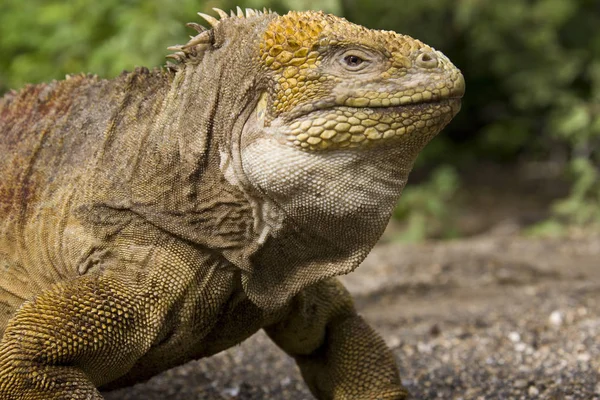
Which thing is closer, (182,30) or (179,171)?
(179,171)

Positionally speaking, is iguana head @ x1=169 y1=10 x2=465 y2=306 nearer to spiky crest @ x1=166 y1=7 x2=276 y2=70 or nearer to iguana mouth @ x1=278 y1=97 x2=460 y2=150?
iguana mouth @ x1=278 y1=97 x2=460 y2=150

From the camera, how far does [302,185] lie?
3898 millimetres

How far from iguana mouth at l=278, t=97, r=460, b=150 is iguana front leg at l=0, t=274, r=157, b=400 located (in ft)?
3.63

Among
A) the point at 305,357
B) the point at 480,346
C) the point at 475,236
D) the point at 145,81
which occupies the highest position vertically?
the point at 145,81

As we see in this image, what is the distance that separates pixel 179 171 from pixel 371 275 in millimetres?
5505

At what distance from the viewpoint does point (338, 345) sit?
16.8 feet

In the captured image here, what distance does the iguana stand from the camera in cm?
389

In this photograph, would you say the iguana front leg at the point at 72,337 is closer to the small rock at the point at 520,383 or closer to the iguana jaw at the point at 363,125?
the iguana jaw at the point at 363,125

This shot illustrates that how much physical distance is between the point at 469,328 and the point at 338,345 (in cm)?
265

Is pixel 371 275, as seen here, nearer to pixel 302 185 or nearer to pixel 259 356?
pixel 259 356

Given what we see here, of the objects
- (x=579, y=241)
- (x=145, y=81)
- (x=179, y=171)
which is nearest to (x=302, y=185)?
(x=179, y=171)

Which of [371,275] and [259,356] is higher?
[259,356]

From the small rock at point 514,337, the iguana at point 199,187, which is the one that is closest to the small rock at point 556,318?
the small rock at point 514,337

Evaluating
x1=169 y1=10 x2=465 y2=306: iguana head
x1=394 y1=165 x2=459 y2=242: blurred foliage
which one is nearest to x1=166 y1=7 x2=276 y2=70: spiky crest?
x1=169 y1=10 x2=465 y2=306: iguana head
